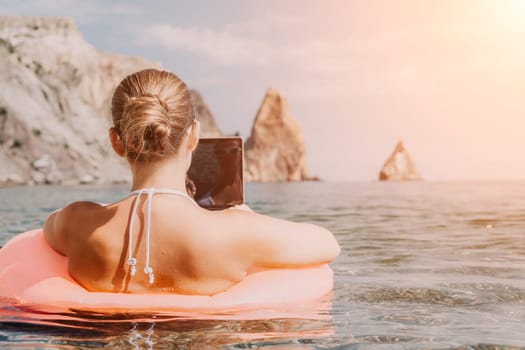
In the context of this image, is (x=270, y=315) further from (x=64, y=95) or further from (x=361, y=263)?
(x=64, y=95)

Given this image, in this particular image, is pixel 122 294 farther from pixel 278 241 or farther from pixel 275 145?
pixel 275 145

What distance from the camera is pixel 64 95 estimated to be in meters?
76.7

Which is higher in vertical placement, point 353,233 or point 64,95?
point 64,95

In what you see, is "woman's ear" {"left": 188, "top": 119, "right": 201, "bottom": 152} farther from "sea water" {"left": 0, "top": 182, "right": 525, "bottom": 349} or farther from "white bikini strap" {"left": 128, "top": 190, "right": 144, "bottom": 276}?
"sea water" {"left": 0, "top": 182, "right": 525, "bottom": 349}

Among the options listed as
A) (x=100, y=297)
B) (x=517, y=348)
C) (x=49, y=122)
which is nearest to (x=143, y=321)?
(x=100, y=297)

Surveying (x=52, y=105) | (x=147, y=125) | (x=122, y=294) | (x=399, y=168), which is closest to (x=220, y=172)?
(x=122, y=294)

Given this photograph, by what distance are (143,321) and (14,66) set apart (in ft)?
253

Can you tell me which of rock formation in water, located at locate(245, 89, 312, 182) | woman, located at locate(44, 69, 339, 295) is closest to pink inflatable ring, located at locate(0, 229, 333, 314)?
woman, located at locate(44, 69, 339, 295)

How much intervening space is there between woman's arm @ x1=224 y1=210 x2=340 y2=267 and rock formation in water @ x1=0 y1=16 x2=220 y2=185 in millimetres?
58563

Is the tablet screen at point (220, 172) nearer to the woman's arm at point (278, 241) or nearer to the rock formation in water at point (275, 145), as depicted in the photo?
the woman's arm at point (278, 241)

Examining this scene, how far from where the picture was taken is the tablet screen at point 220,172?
4574 mm

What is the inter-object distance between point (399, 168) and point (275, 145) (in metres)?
32.7

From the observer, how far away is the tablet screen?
4574mm

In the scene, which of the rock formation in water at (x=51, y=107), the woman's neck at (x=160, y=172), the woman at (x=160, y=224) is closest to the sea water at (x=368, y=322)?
the woman at (x=160, y=224)
